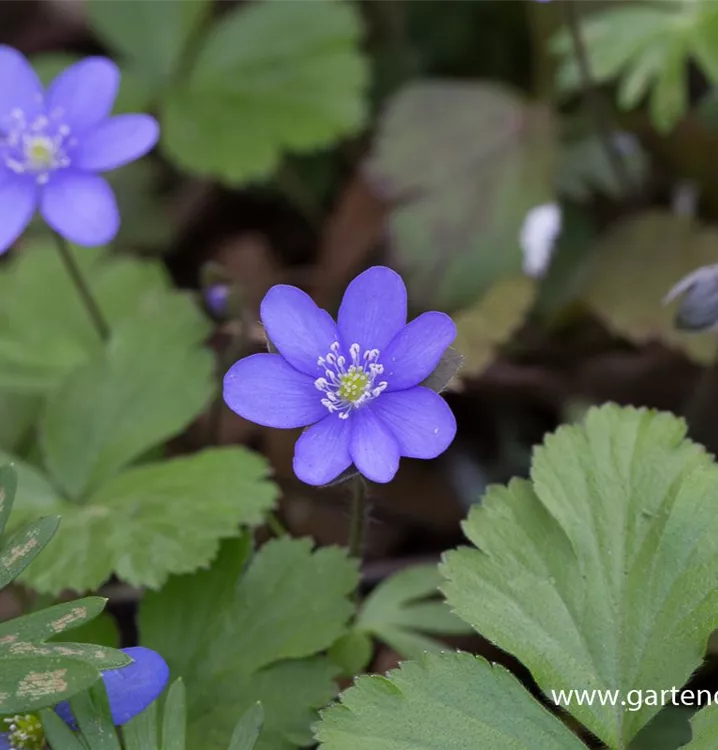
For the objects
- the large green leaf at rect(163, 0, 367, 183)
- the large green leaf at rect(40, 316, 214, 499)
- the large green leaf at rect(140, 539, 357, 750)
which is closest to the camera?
the large green leaf at rect(140, 539, 357, 750)

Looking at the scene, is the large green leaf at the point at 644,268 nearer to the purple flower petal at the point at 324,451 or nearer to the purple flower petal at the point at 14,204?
the purple flower petal at the point at 324,451

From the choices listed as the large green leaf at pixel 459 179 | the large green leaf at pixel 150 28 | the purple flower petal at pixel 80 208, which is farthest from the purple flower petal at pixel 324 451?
the large green leaf at pixel 150 28

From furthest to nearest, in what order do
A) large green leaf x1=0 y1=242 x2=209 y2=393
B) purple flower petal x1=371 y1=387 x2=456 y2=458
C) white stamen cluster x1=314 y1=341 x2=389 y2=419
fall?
large green leaf x1=0 y1=242 x2=209 y2=393 < white stamen cluster x1=314 y1=341 x2=389 y2=419 < purple flower petal x1=371 y1=387 x2=456 y2=458

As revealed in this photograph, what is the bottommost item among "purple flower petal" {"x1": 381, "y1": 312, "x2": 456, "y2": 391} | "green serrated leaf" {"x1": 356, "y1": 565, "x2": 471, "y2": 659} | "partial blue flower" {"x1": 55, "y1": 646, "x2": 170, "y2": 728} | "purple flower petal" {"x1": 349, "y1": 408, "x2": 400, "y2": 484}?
"green serrated leaf" {"x1": 356, "y1": 565, "x2": 471, "y2": 659}

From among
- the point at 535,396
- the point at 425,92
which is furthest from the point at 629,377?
the point at 425,92

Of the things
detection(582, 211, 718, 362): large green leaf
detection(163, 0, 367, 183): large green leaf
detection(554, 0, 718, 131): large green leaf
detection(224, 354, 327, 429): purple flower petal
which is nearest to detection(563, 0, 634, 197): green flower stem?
detection(554, 0, 718, 131): large green leaf

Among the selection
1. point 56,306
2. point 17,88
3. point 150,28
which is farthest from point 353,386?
point 150,28

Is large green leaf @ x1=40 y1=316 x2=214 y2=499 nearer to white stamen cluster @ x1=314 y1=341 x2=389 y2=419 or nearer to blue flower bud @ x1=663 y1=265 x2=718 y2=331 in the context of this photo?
white stamen cluster @ x1=314 y1=341 x2=389 y2=419
